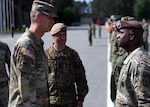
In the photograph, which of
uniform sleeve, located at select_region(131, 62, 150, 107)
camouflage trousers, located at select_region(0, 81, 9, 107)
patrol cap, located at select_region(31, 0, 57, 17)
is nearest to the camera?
uniform sleeve, located at select_region(131, 62, 150, 107)

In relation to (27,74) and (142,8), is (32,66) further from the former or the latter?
(142,8)

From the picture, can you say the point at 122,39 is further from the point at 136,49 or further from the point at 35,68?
the point at 35,68

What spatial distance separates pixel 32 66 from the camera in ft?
11.3

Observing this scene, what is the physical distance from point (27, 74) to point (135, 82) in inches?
→ 35.6

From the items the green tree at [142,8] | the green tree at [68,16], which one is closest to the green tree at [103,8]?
the green tree at [142,8]

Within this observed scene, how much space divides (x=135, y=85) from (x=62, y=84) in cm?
159

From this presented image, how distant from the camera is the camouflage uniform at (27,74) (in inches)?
133

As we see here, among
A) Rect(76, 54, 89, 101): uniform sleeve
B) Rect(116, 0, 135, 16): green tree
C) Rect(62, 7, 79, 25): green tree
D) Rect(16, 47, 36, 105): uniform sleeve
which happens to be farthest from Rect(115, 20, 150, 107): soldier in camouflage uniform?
Rect(116, 0, 135, 16): green tree

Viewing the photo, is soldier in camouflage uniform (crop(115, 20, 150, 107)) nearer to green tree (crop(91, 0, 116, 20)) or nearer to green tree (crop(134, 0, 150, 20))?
green tree (crop(134, 0, 150, 20))

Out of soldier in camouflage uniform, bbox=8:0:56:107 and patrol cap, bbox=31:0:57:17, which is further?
patrol cap, bbox=31:0:57:17

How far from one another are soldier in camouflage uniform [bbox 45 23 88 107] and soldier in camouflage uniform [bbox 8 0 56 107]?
1.07 m

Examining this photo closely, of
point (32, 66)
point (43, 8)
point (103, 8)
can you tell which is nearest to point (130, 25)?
point (43, 8)

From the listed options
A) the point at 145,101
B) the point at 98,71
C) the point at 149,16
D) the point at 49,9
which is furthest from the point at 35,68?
the point at 149,16

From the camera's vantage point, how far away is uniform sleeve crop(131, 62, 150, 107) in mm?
3275
